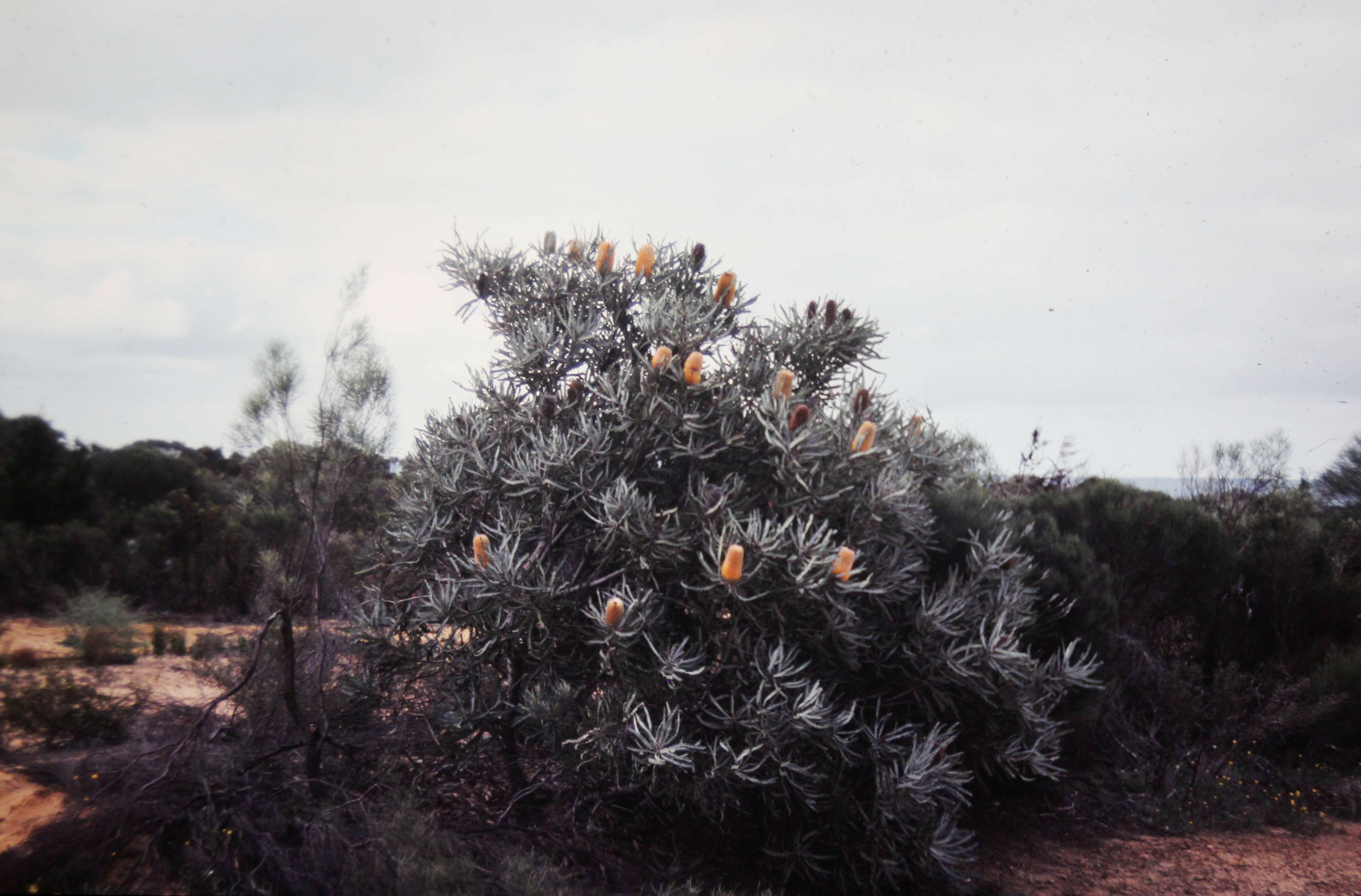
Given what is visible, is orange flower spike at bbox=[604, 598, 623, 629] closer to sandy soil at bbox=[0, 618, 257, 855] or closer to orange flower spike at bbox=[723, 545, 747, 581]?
orange flower spike at bbox=[723, 545, 747, 581]

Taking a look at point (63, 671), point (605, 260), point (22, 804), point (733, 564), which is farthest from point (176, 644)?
point (733, 564)

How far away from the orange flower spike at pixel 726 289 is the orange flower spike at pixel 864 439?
1.07m

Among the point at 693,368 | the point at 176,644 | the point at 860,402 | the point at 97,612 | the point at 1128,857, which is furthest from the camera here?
the point at 176,644

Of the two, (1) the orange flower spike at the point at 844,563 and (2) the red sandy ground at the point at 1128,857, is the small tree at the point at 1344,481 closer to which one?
(2) the red sandy ground at the point at 1128,857

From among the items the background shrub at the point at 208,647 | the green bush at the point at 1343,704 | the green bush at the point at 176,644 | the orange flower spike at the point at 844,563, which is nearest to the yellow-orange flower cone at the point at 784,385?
the orange flower spike at the point at 844,563

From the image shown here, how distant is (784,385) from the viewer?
12.7ft

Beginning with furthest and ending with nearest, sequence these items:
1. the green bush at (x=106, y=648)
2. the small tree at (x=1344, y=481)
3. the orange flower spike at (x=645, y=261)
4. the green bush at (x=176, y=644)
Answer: the small tree at (x=1344, y=481), the green bush at (x=176, y=644), the green bush at (x=106, y=648), the orange flower spike at (x=645, y=261)

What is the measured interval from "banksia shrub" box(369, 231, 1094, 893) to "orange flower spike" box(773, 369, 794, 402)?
1.8 inches

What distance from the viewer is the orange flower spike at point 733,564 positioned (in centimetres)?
329

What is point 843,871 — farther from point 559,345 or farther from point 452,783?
point 559,345

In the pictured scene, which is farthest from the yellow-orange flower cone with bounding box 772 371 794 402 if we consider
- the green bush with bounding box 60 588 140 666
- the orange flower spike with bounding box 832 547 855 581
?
the green bush with bounding box 60 588 140 666

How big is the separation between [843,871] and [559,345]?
2.94 m

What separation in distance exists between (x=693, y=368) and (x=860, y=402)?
81cm

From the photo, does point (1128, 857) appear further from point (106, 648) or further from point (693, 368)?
point (106, 648)
